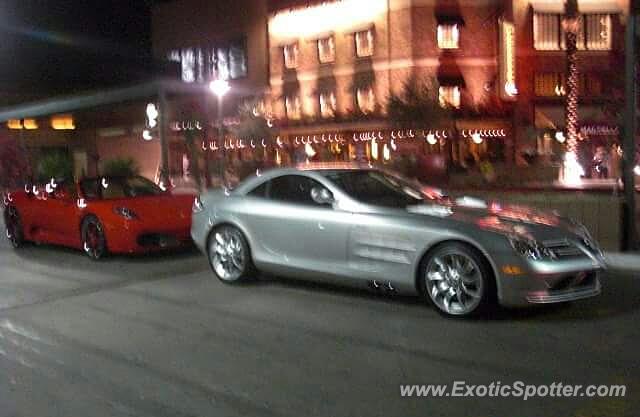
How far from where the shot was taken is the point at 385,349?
243 inches

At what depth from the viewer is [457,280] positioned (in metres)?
6.92

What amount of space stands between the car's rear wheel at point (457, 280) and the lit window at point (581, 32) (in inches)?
1123

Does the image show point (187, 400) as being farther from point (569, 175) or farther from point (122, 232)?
point (569, 175)

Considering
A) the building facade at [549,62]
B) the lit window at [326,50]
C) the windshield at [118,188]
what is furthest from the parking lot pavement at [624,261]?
the lit window at [326,50]

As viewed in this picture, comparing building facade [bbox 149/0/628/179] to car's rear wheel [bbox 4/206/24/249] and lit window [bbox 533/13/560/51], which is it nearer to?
lit window [bbox 533/13/560/51]

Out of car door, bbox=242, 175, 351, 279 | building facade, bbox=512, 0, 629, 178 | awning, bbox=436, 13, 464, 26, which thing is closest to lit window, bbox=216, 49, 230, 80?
awning, bbox=436, 13, 464, 26

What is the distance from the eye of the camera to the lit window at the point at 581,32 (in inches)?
1315

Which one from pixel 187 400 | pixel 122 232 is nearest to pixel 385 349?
pixel 187 400

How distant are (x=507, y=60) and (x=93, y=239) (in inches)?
959

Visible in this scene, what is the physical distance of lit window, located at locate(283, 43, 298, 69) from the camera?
121 ft

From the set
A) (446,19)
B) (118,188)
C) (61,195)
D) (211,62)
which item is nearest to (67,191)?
(61,195)

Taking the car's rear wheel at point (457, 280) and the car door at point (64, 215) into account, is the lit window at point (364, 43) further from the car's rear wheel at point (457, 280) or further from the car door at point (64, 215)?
the car's rear wheel at point (457, 280)

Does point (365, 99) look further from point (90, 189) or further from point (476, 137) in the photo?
point (90, 189)

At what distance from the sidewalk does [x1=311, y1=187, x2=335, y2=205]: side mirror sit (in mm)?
3796
